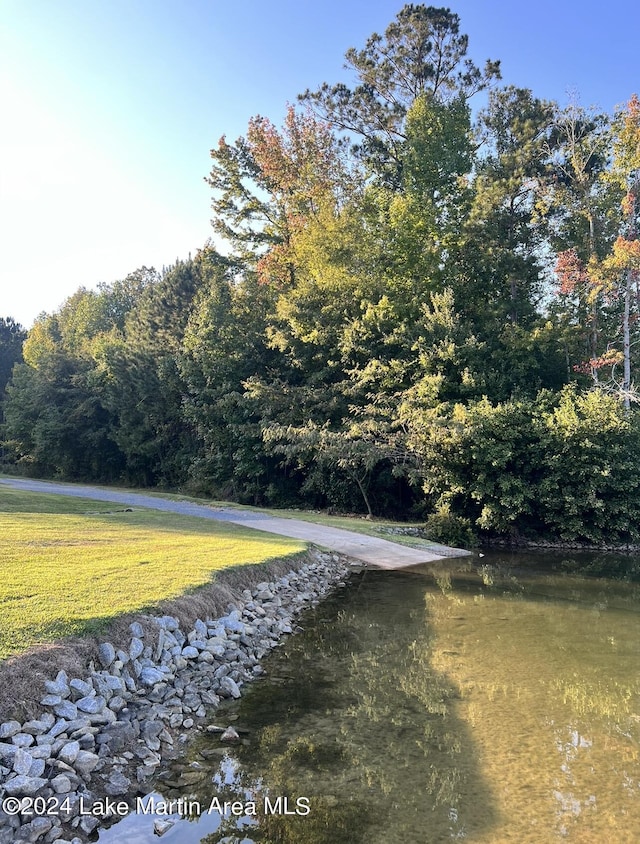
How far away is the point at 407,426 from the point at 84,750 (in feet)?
57.9

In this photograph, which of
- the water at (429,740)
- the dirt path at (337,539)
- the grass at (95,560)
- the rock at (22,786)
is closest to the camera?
the rock at (22,786)

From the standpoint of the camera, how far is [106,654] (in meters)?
5.95

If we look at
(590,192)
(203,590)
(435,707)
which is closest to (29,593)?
(203,590)

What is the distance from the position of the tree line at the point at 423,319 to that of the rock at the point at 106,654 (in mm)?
14327

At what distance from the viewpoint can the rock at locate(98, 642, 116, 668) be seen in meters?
5.91

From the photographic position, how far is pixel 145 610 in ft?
23.1

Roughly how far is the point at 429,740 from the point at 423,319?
62.6 ft

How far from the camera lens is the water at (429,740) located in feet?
13.7

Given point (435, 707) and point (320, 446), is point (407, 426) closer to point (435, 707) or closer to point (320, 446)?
point (320, 446)

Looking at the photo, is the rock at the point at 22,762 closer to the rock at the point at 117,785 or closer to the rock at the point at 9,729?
the rock at the point at 9,729

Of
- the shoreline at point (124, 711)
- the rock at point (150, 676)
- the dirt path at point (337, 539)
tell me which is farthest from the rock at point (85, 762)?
the dirt path at point (337, 539)

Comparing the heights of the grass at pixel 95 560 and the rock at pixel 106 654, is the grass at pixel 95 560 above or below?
above

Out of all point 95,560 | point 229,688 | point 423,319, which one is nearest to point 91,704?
point 229,688

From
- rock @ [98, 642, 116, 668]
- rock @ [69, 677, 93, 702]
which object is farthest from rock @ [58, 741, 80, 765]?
rock @ [98, 642, 116, 668]
